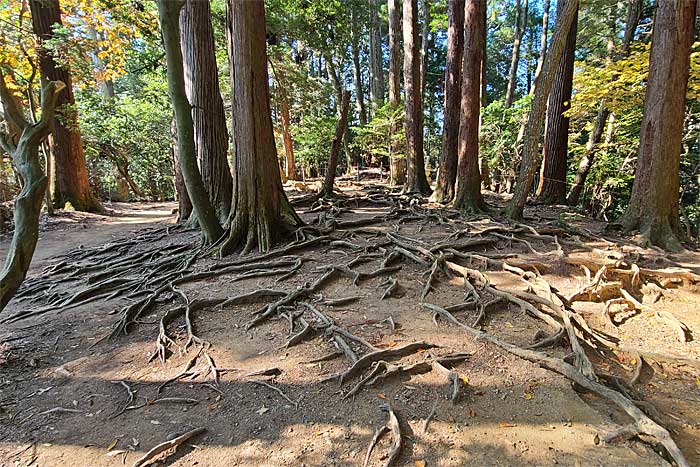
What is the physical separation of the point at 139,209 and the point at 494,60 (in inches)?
1100

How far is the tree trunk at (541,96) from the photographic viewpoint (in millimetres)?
5926

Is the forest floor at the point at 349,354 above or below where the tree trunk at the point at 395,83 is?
below

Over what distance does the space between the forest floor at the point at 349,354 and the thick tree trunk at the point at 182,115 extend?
64 cm

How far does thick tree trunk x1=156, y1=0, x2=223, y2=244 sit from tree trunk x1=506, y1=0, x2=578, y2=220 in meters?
5.14

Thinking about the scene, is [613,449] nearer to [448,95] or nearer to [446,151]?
[446,151]

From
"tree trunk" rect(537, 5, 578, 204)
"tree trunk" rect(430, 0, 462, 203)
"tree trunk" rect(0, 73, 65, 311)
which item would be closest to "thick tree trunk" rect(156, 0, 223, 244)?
"tree trunk" rect(0, 73, 65, 311)

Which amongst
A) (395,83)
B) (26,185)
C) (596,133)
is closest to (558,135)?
(596,133)

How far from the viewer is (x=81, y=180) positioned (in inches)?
454

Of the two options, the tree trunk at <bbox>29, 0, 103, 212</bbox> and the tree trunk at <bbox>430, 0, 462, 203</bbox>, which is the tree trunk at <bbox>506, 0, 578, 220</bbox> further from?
the tree trunk at <bbox>29, 0, 103, 212</bbox>

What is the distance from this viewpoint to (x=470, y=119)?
26.9ft

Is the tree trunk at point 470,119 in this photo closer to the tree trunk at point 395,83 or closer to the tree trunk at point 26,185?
the tree trunk at point 395,83

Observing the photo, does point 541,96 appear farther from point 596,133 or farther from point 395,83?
point 395,83

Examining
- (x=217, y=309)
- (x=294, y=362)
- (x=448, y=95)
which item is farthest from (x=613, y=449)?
(x=448, y=95)

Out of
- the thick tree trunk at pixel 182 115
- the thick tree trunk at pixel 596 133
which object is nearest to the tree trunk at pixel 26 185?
the thick tree trunk at pixel 182 115
